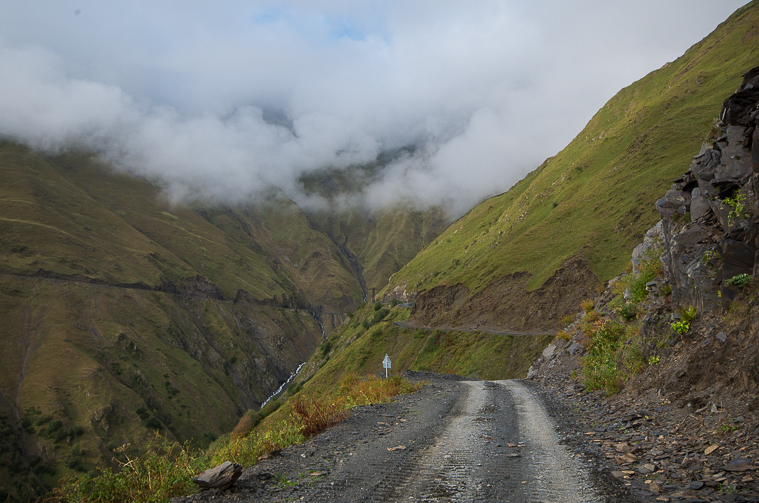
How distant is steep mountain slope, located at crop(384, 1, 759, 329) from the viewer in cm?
5522

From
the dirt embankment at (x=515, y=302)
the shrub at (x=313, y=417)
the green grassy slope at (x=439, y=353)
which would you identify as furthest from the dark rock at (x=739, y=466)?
the dirt embankment at (x=515, y=302)

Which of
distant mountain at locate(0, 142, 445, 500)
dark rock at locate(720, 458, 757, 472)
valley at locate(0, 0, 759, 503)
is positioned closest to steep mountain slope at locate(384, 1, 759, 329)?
valley at locate(0, 0, 759, 503)

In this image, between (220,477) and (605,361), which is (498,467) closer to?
(220,477)

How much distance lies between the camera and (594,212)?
2522 inches

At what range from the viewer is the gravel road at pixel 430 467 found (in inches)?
238

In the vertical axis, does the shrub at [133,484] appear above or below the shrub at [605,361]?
above

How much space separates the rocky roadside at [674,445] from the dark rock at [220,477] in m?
6.06

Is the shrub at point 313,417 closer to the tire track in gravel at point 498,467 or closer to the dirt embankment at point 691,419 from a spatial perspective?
the tire track in gravel at point 498,467

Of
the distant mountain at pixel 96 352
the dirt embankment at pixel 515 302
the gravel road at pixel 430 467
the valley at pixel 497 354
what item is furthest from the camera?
the distant mountain at pixel 96 352

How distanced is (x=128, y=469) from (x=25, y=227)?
208 m

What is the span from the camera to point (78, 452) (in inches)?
3730

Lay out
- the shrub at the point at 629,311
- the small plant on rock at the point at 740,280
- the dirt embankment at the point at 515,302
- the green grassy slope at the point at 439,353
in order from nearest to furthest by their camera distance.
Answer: the small plant on rock at the point at 740,280
the shrub at the point at 629,311
the green grassy slope at the point at 439,353
the dirt embankment at the point at 515,302

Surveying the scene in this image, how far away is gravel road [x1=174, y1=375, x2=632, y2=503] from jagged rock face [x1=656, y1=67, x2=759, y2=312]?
5.47m

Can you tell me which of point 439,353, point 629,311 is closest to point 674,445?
point 629,311
